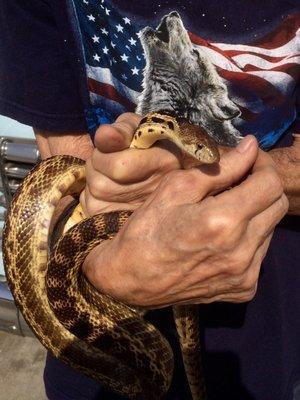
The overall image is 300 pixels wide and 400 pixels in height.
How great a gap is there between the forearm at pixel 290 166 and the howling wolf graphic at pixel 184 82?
0.58 ft

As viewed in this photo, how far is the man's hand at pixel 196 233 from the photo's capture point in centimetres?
147

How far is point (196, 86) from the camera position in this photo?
6.59ft

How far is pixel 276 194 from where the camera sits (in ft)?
5.13

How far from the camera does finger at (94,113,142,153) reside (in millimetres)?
1577

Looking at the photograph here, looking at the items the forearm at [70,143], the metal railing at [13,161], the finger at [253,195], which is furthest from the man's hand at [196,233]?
the metal railing at [13,161]

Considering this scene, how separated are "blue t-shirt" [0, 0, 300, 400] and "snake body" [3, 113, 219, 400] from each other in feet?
0.90

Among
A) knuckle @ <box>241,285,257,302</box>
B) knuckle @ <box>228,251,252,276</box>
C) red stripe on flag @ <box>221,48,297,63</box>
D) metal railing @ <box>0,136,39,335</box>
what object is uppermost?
red stripe on flag @ <box>221,48,297,63</box>

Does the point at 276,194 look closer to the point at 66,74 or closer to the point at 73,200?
the point at 73,200

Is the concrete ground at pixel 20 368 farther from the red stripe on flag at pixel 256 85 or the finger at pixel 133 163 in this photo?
the red stripe on flag at pixel 256 85

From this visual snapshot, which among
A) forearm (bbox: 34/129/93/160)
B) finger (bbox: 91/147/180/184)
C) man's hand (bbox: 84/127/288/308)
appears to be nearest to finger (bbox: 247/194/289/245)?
man's hand (bbox: 84/127/288/308)

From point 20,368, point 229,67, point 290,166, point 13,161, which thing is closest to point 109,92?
point 229,67

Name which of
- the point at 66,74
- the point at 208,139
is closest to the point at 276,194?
the point at 208,139

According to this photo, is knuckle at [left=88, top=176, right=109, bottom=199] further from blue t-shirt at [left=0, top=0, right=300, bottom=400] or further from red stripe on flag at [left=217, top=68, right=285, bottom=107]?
red stripe on flag at [left=217, top=68, right=285, bottom=107]

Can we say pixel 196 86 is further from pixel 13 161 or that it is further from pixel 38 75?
pixel 13 161
